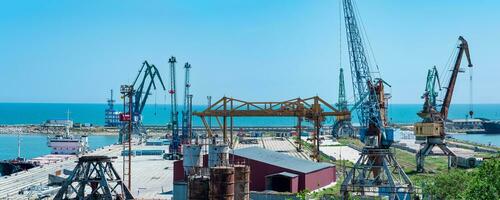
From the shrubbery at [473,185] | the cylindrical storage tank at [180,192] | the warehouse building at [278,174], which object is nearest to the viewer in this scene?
the shrubbery at [473,185]

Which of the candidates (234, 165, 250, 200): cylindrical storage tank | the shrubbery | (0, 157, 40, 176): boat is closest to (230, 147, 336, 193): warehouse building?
the shrubbery

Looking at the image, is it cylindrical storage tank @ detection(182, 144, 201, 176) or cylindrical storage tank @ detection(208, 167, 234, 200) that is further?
cylindrical storage tank @ detection(182, 144, 201, 176)

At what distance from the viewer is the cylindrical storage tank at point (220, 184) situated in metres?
32.8

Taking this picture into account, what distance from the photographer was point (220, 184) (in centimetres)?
3294

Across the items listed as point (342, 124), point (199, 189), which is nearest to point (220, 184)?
point (199, 189)

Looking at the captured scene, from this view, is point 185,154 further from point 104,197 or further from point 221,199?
point 221,199

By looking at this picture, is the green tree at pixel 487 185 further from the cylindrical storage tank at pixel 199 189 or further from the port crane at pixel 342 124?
the port crane at pixel 342 124

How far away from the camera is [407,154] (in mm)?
115375

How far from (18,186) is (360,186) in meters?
38.8

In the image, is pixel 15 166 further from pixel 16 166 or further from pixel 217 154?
pixel 217 154

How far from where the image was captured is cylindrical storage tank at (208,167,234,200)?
108ft

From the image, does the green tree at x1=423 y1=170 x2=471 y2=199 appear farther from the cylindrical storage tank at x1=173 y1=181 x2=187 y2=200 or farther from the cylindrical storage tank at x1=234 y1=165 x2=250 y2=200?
the cylindrical storage tank at x1=173 y1=181 x2=187 y2=200

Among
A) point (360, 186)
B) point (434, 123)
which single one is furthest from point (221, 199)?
point (434, 123)

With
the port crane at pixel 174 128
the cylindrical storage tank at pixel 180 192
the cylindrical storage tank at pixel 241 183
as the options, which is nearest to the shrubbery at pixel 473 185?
Answer: the cylindrical storage tank at pixel 241 183
